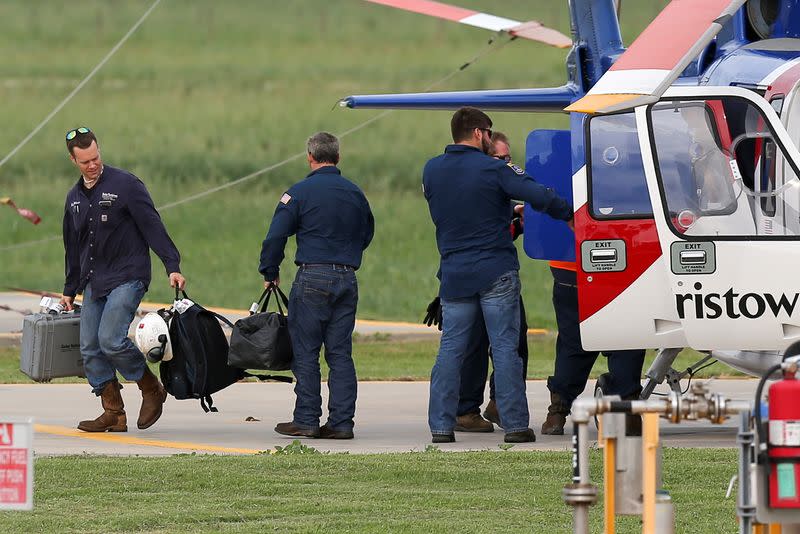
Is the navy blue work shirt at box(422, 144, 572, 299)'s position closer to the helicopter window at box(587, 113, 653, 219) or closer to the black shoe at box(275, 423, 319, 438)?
the helicopter window at box(587, 113, 653, 219)

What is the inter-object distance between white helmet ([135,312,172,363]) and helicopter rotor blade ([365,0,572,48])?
9.59ft

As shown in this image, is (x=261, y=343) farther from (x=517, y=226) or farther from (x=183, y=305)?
(x=517, y=226)

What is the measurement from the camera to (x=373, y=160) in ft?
115

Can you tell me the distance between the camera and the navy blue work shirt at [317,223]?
10016mm

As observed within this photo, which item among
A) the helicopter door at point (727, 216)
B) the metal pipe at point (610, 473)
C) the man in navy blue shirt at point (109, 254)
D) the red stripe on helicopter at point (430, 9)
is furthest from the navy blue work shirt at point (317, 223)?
the metal pipe at point (610, 473)

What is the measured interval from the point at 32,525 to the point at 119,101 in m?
32.4

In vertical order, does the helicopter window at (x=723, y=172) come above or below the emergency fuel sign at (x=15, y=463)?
above

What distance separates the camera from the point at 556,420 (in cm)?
1023

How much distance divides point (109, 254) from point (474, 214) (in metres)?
2.08

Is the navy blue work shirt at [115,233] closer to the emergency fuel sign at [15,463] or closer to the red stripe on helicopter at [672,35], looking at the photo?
the red stripe on helicopter at [672,35]

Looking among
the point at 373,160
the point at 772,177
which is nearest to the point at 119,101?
the point at 373,160

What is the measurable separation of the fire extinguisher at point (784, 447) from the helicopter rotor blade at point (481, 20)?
702 cm

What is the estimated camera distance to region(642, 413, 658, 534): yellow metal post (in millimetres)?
5223

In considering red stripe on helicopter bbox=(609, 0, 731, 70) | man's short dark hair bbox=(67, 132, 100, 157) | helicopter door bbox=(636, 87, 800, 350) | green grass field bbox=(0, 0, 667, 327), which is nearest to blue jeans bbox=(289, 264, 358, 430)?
man's short dark hair bbox=(67, 132, 100, 157)
